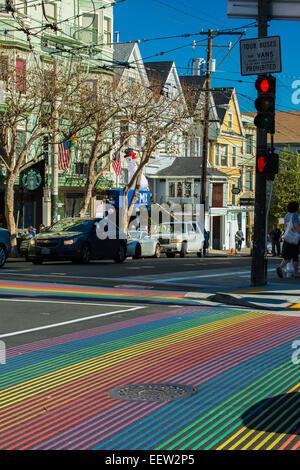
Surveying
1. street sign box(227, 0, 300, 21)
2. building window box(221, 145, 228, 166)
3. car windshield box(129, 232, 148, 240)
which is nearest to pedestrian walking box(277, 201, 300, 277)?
street sign box(227, 0, 300, 21)

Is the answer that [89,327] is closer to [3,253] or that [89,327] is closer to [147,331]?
[147,331]

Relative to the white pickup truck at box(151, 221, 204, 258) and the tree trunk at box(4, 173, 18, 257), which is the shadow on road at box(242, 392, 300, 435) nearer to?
the tree trunk at box(4, 173, 18, 257)

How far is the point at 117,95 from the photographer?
1453 inches

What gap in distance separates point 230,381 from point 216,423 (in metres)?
1.44

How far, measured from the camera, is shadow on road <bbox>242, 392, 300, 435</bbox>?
5398 mm

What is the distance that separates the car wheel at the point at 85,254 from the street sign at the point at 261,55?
1117cm

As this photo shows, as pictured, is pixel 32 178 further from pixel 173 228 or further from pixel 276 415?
pixel 276 415

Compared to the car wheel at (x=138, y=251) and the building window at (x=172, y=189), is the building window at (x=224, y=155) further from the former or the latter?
the car wheel at (x=138, y=251)

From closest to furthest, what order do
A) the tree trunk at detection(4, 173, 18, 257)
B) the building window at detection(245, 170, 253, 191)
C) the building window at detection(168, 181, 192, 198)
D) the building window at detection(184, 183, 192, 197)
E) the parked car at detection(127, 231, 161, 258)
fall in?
the tree trunk at detection(4, 173, 18, 257), the parked car at detection(127, 231, 161, 258), the building window at detection(168, 181, 192, 198), the building window at detection(184, 183, 192, 197), the building window at detection(245, 170, 253, 191)

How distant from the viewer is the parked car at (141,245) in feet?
108

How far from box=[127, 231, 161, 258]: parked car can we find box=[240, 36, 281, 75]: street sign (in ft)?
58.6

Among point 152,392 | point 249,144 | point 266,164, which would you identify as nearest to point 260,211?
point 266,164

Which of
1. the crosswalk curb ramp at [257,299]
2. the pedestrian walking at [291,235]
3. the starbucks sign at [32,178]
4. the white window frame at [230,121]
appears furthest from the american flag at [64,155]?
the white window frame at [230,121]
